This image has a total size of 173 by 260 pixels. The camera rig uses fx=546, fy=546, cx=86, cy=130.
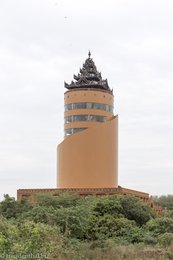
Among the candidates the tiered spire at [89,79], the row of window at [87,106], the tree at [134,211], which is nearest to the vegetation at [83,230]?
the tree at [134,211]

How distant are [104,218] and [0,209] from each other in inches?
256

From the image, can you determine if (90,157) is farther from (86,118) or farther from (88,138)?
(86,118)

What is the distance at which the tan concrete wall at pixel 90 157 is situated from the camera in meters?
35.1

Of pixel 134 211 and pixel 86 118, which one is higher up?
pixel 86 118

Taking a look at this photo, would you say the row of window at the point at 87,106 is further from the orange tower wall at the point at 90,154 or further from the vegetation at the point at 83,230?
the vegetation at the point at 83,230

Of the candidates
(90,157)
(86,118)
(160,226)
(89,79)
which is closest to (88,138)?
(90,157)

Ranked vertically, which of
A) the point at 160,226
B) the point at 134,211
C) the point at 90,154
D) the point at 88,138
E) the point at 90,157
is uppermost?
the point at 88,138

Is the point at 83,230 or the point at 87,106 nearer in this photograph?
the point at 83,230

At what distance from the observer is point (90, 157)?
35219 millimetres

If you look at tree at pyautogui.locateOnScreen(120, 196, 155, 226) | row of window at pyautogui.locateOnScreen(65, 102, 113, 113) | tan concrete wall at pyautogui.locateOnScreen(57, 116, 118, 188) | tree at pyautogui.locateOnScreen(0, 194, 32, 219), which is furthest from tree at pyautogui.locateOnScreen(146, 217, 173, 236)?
row of window at pyautogui.locateOnScreen(65, 102, 113, 113)

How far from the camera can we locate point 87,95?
36.2 metres

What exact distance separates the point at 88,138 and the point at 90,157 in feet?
4.05

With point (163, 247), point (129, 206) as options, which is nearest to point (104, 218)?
point (129, 206)

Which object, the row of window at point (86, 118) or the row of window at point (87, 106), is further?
A: the row of window at point (87, 106)
